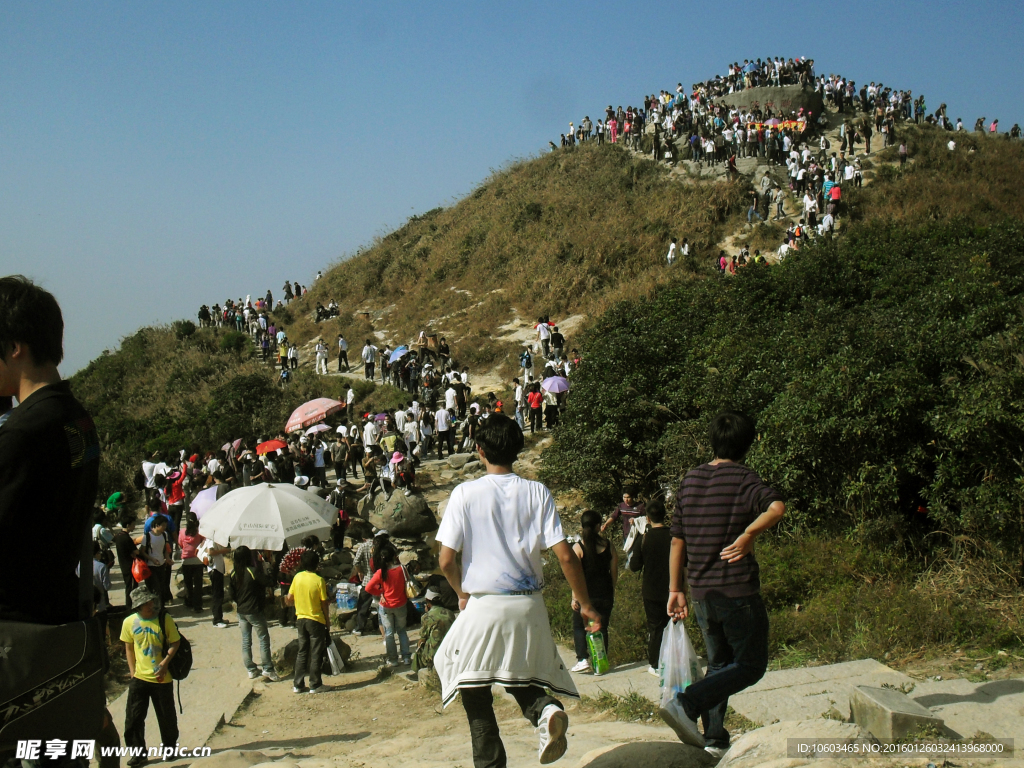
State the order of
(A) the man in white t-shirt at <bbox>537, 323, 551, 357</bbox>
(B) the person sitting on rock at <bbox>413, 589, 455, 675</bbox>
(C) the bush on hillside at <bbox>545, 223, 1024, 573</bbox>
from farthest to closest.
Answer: (A) the man in white t-shirt at <bbox>537, 323, 551, 357</bbox> < (B) the person sitting on rock at <bbox>413, 589, 455, 675</bbox> < (C) the bush on hillside at <bbox>545, 223, 1024, 573</bbox>

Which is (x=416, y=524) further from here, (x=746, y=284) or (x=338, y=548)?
(x=746, y=284)

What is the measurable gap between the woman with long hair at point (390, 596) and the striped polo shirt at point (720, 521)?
5970 millimetres

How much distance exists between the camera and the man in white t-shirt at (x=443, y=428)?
2061 cm

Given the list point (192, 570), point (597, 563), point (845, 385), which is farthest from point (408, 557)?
point (845, 385)

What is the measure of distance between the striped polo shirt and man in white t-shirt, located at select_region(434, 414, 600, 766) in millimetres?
753

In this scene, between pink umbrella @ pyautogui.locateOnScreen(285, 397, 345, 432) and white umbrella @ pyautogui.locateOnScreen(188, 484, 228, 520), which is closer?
white umbrella @ pyautogui.locateOnScreen(188, 484, 228, 520)

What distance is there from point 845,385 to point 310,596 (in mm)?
6483

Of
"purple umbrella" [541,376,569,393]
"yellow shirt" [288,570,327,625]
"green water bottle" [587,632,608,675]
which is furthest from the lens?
"purple umbrella" [541,376,569,393]

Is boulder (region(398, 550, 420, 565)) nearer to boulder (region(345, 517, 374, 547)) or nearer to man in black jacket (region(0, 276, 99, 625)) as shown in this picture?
boulder (region(345, 517, 374, 547))

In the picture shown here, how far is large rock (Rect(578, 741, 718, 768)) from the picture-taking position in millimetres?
3926

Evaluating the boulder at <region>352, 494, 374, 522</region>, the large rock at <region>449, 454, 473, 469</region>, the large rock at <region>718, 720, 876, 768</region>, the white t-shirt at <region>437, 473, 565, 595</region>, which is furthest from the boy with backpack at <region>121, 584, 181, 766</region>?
the large rock at <region>449, 454, 473, 469</region>

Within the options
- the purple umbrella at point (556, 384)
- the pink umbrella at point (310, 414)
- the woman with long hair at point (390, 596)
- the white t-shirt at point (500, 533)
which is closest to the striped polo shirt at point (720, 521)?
the white t-shirt at point (500, 533)

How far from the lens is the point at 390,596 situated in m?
9.43

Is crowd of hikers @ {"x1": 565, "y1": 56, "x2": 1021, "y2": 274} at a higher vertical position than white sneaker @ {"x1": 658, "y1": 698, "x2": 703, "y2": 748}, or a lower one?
higher
